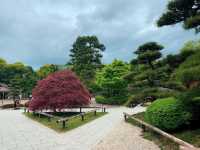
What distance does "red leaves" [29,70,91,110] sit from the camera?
22.6m

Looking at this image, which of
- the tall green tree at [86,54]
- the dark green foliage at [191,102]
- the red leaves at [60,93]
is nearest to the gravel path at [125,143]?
the dark green foliage at [191,102]

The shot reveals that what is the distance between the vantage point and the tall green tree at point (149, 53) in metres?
16.0

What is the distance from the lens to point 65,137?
13.0 meters

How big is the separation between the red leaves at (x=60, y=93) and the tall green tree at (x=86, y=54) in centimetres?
3115

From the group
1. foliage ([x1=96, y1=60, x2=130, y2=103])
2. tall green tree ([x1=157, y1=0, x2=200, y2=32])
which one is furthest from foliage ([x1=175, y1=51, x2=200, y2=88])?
foliage ([x1=96, y1=60, x2=130, y2=103])

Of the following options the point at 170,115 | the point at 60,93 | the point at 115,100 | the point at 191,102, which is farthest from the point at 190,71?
the point at 115,100

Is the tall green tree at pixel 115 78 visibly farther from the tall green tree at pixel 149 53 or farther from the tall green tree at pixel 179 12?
the tall green tree at pixel 179 12

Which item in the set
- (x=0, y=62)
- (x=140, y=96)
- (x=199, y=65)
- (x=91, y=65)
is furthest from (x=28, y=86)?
(x=199, y=65)

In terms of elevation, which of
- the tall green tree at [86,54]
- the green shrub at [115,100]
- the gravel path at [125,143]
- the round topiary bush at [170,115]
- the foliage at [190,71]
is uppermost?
the tall green tree at [86,54]

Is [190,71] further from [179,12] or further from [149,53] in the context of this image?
[149,53]

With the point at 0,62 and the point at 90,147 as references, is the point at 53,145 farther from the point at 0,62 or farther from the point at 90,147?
the point at 0,62

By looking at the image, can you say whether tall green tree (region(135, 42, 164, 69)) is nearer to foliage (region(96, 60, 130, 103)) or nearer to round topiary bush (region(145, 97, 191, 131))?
round topiary bush (region(145, 97, 191, 131))

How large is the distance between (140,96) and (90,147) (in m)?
6.28

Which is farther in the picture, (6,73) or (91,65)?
(6,73)
